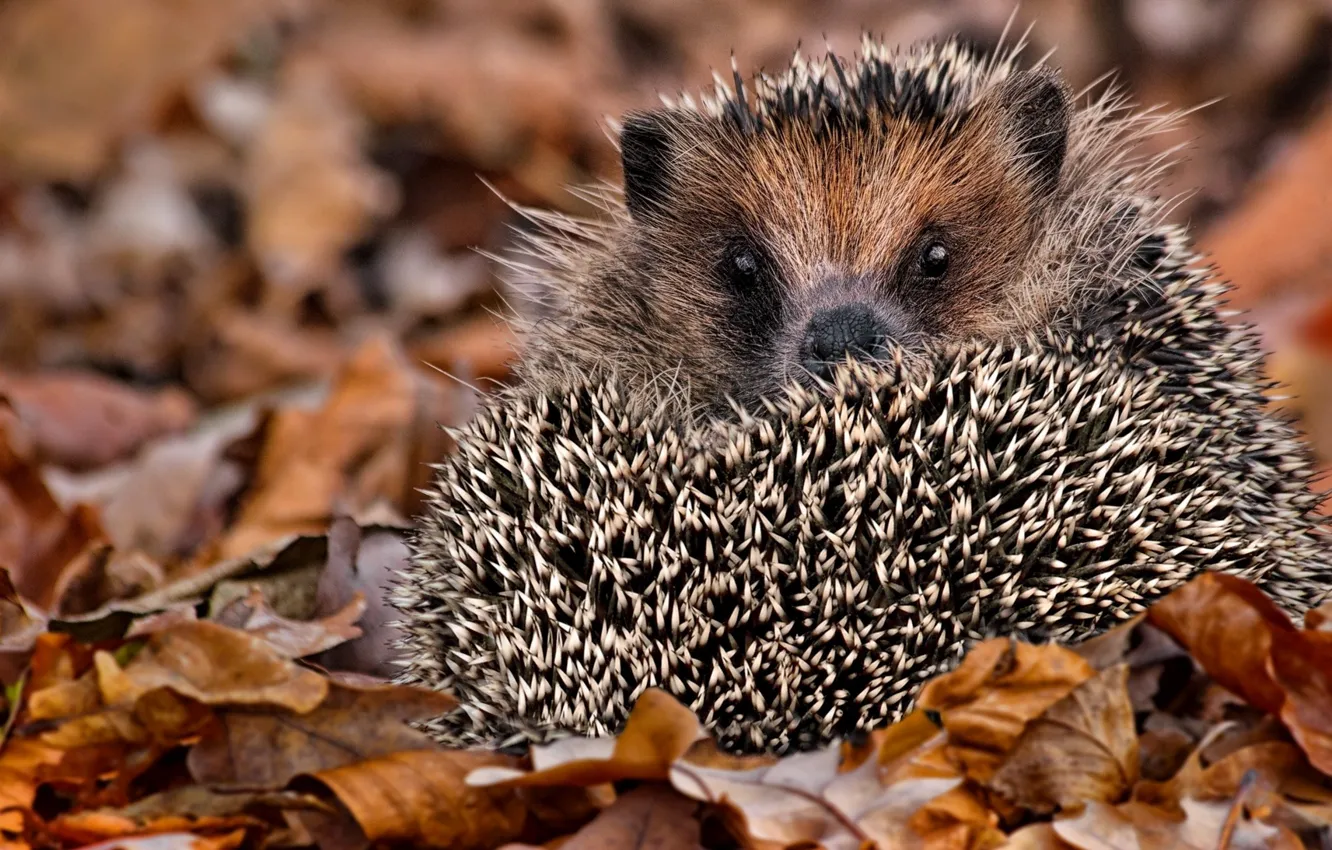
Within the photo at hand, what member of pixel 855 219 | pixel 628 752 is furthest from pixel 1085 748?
pixel 855 219

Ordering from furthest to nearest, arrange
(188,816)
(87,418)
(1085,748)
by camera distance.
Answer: (87,418) < (188,816) < (1085,748)

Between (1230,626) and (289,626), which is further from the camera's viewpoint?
(289,626)

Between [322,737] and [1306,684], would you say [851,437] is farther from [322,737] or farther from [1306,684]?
[322,737]

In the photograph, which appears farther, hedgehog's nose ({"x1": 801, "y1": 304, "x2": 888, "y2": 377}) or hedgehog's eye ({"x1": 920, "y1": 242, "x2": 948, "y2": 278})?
hedgehog's eye ({"x1": 920, "y1": 242, "x2": 948, "y2": 278})

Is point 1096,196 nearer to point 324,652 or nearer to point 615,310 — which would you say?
point 615,310

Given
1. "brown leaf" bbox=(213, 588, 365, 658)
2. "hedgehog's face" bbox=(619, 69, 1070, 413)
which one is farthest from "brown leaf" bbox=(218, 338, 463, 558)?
"hedgehog's face" bbox=(619, 69, 1070, 413)

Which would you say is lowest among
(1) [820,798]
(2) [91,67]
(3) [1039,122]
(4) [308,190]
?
(1) [820,798]

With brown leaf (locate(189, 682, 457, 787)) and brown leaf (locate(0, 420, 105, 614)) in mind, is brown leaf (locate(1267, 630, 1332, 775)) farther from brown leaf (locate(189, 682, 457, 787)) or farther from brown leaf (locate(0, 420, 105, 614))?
brown leaf (locate(0, 420, 105, 614))
